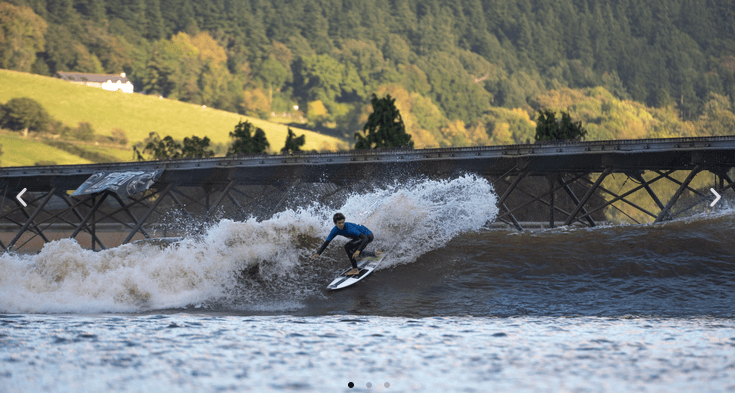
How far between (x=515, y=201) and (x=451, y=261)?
43933mm

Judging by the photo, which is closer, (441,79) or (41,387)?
(41,387)

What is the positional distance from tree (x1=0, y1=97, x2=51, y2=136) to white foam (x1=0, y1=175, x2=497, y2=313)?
10870cm

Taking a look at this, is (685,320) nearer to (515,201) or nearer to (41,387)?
(41,387)

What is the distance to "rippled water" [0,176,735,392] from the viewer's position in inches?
292

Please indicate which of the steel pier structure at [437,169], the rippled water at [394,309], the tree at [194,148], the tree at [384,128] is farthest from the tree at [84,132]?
the rippled water at [394,309]

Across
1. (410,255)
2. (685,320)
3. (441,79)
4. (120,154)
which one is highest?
(441,79)


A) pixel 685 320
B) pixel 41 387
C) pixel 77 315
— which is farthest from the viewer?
pixel 77 315

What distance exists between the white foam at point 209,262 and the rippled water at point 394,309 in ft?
0.18

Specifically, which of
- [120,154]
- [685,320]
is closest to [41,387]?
[685,320]

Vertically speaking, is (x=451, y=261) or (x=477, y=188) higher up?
(x=477, y=188)

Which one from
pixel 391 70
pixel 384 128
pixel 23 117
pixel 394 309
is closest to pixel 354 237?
pixel 394 309

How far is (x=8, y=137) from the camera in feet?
347

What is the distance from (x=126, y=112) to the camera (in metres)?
125

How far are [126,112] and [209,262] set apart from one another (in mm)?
119718
